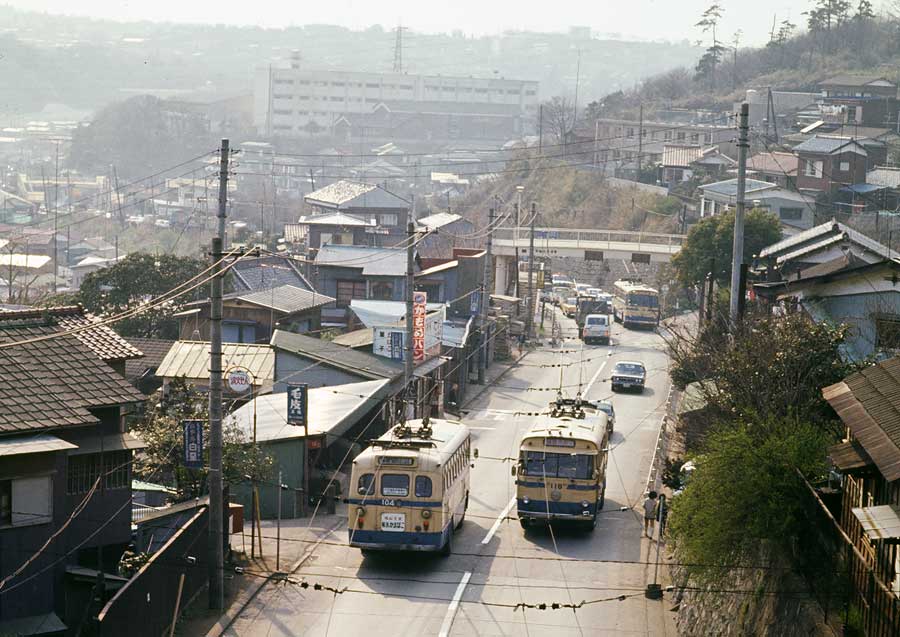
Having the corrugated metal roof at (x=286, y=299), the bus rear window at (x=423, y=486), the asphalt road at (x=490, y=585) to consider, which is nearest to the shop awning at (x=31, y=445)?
the asphalt road at (x=490, y=585)

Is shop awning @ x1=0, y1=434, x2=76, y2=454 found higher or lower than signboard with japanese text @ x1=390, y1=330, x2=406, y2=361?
higher

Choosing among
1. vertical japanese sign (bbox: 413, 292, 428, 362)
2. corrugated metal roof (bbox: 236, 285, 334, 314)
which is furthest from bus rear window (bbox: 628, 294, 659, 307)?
vertical japanese sign (bbox: 413, 292, 428, 362)

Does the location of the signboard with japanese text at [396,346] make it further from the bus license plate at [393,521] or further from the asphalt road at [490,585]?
the bus license plate at [393,521]

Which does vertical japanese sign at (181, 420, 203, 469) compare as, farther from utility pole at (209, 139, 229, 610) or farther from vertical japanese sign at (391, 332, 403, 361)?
vertical japanese sign at (391, 332, 403, 361)

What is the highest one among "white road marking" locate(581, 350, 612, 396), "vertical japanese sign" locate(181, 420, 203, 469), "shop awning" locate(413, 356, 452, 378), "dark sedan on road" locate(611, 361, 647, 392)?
"vertical japanese sign" locate(181, 420, 203, 469)

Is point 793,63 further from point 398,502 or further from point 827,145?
point 398,502

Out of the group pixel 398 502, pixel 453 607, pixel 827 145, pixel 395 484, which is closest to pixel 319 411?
pixel 395 484
